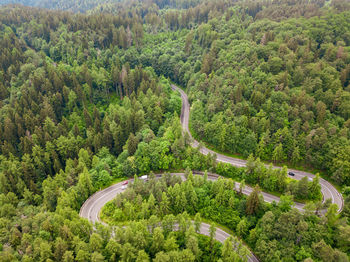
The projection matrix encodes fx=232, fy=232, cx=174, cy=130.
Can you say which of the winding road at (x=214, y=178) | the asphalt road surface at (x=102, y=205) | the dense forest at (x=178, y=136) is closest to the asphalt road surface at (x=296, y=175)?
the winding road at (x=214, y=178)

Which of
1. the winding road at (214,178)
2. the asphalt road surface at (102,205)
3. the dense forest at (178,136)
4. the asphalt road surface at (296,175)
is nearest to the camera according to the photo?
the dense forest at (178,136)

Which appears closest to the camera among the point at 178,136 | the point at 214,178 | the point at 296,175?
the point at 296,175

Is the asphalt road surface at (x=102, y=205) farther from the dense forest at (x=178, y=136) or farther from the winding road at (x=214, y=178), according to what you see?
the dense forest at (x=178, y=136)

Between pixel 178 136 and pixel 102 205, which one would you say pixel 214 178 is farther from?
pixel 102 205

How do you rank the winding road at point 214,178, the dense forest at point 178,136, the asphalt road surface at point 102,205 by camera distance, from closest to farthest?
1. the dense forest at point 178,136
2. the asphalt road surface at point 102,205
3. the winding road at point 214,178

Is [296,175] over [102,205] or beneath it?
→ over

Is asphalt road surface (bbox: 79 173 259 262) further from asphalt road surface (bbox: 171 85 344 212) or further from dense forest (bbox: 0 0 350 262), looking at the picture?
asphalt road surface (bbox: 171 85 344 212)

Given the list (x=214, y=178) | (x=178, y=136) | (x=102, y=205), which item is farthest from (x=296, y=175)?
(x=102, y=205)

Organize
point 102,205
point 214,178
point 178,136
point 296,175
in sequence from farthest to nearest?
point 178,136 → point 214,178 → point 296,175 → point 102,205

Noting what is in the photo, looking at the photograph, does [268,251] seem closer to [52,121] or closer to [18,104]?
[52,121]
